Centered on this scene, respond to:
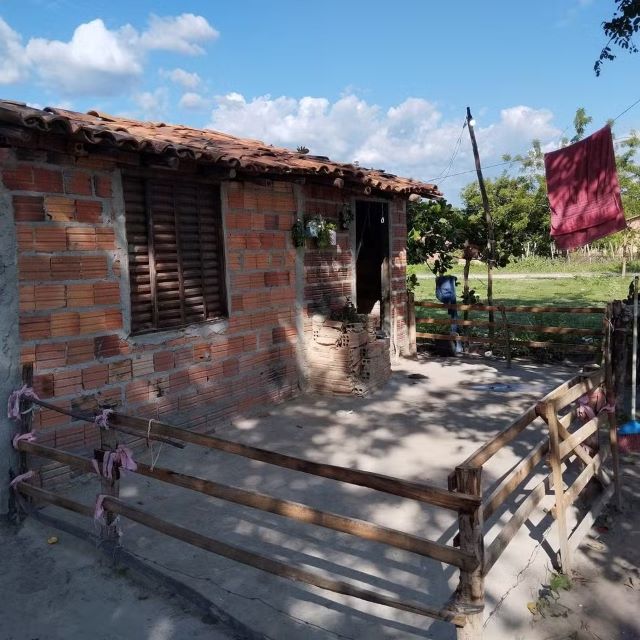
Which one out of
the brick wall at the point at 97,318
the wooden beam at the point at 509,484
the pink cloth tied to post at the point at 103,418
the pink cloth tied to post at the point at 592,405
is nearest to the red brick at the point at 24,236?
the brick wall at the point at 97,318

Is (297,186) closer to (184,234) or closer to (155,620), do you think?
(184,234)

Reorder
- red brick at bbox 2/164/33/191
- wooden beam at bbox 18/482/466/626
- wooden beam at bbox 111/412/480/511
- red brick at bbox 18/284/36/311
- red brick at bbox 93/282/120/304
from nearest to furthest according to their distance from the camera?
wooden beam at bbox 111/412/480/511 < wooden beam at bbox 18/482/466/626 < red brick at bbox 2/164/33/191 < red brick at bbox 18/284/36/311 < red brick at bbox 93/282/120/304

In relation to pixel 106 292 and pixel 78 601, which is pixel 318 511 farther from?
pixel 106 292

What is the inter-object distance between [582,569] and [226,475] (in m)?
2.75

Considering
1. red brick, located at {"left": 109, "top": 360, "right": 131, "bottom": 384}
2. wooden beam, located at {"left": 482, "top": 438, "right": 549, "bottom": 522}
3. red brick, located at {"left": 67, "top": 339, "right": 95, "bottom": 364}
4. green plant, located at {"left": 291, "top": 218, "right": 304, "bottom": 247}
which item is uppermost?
green plant, located at {"left": 291, "top": 218, "right": 304, "bottom": 247}

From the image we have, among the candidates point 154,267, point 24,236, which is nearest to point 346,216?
point 154,267

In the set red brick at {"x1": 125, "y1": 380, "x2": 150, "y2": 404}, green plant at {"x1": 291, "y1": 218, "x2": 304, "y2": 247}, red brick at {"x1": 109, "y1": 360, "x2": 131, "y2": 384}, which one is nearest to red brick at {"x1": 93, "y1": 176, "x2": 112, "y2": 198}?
red brick at {"x1": 109, "y1": 360, "x2": 131, "y2": 384}

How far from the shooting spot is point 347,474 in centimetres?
265

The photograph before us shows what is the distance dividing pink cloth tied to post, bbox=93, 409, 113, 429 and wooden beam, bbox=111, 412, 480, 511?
0.03 meters

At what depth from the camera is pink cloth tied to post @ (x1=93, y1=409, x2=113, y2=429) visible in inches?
131

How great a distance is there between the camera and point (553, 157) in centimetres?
666

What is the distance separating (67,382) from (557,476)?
366 cm

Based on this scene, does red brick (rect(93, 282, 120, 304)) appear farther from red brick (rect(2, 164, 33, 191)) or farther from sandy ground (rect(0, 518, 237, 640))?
sandy ground (rect(0, 518, 237, 640))

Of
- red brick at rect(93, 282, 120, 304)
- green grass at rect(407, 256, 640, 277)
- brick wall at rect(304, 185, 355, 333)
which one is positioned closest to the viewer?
red brick at rect(93, 282, 120, 304)
